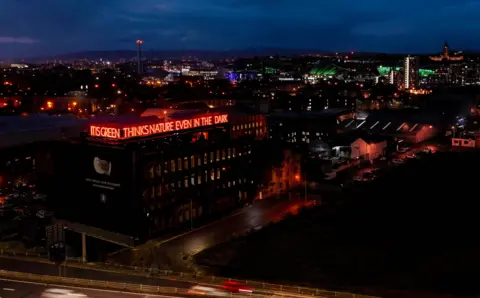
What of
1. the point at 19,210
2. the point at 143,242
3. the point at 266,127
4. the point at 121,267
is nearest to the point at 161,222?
the point at 143,242

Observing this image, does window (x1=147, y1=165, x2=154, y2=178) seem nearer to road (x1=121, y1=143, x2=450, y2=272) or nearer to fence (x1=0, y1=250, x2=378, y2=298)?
road (x1=121, y1=143, x2=450, y2=272)

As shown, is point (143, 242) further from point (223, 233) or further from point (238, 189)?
point (238, 189)

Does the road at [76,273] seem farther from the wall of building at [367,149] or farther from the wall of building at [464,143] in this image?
the wall of building at [464,143]

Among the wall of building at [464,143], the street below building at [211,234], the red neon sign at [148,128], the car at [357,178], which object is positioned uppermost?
the red neon sign at [148,128]

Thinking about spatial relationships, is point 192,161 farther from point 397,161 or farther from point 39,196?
point 397,161

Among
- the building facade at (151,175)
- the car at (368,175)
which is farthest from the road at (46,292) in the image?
the car at (368,175)

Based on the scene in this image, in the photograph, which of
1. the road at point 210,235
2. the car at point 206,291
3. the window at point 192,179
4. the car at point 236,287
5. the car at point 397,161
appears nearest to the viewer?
the car at point 206,291
